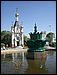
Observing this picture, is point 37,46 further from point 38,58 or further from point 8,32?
point 8,32

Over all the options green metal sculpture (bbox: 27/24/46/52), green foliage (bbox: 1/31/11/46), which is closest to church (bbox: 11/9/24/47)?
green foliage (bbox: 1/31/11/46)

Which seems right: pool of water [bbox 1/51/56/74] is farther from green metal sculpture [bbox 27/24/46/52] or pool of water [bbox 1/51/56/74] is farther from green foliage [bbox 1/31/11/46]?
green foliage [bbox 1/31/11/46]

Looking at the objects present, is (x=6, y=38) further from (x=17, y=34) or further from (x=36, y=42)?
(x=36, y=42)

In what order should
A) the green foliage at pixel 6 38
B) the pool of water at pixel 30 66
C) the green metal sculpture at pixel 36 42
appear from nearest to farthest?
the pool of water at pixel 30 66, the green metal sculpture at pixel 36 42, the green foliage at pixel 6 38

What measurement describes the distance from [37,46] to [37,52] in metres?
0.89

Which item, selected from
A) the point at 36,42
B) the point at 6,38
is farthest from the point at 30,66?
the point at 6,38

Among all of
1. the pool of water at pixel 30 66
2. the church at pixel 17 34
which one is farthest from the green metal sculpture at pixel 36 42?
the church at pixel 17 34

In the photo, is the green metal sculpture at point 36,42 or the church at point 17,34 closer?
the green metal sculpture at point 36,42

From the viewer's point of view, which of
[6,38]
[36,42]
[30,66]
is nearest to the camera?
[30,66]

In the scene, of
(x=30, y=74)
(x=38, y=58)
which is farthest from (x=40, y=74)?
(x=38, y=58)

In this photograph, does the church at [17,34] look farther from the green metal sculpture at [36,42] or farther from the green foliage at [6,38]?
the green metal sculpture at [36,42]

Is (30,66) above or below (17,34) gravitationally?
below

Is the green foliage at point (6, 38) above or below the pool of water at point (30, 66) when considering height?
above

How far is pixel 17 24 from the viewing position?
3625 cm
